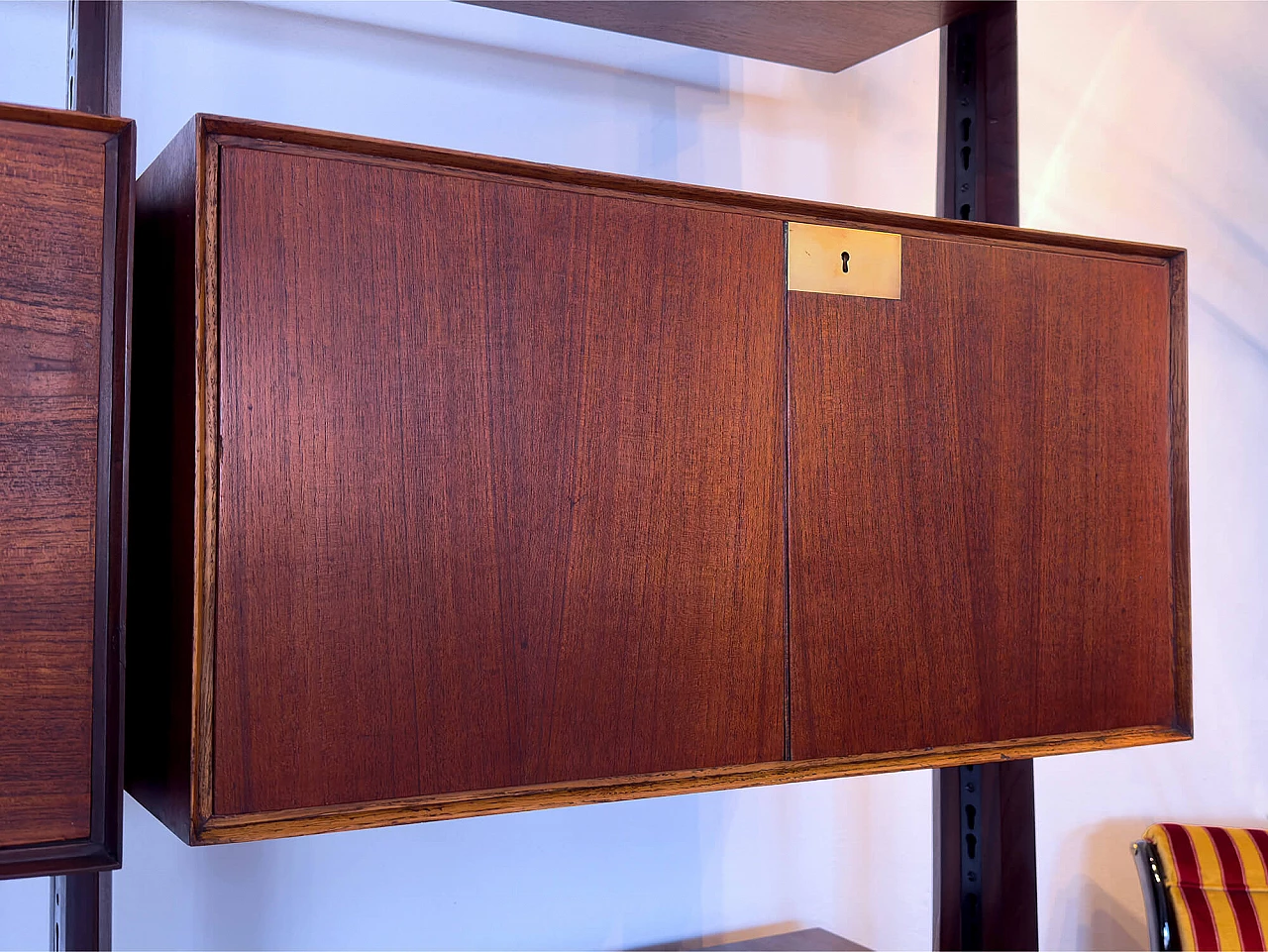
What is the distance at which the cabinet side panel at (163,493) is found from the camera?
785 millimetres

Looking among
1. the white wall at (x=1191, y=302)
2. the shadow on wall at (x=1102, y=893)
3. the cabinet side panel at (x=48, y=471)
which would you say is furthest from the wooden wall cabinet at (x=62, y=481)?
the shadow on wall at (x=1102, y=893)

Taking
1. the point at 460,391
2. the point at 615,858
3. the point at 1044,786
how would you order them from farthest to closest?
the point at 1044,786 < the point at 615,858 < the point at 460,391

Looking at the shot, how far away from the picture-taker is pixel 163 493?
2.78ft

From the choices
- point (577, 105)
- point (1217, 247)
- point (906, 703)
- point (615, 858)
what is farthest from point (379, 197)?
point (1217, 247)

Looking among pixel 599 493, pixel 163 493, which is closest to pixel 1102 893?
pixel 599 493

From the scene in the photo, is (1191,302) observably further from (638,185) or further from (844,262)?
(638,185)

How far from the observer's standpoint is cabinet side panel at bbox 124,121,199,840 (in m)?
0.78

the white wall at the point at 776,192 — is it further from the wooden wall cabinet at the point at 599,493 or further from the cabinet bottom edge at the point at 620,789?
the cabinet bottom edge at the point at 620,789

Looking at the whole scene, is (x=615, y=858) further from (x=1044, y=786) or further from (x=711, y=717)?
(x=1044, y=786)

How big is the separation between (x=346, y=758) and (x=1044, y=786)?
1423 millimetres

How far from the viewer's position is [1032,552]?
3.60 feet

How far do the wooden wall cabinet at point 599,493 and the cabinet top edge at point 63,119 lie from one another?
55 millimetres

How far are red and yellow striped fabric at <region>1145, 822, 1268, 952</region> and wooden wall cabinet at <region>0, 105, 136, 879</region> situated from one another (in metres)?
1.41

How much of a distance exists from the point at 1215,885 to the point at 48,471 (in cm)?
158
